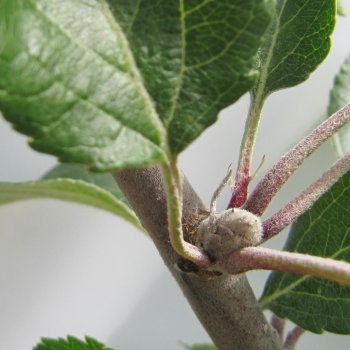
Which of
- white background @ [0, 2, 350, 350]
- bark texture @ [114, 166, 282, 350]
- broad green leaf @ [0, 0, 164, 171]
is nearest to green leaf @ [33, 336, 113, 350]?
bark texture @ [114, 166, 282, 350]

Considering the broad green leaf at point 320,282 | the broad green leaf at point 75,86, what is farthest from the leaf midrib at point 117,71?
the broad green leaf at point 320,282

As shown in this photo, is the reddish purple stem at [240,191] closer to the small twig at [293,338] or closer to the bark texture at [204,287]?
the bark texture at [204,287]

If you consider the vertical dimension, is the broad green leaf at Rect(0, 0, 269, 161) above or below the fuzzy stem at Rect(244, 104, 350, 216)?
above

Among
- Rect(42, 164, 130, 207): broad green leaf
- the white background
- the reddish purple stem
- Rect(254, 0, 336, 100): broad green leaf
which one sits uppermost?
Rect(254, 0, 336, 100): broad green leaf

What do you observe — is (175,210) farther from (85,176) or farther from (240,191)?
(85,176)

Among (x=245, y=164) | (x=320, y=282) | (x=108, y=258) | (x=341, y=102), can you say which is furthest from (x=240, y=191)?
(x=108, y=258)

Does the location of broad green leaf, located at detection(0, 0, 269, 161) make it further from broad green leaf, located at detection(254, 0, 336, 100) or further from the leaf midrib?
broad green leaf, located at detection(254, 0, 336, 100)

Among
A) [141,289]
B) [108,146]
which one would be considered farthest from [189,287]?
[141,289]
